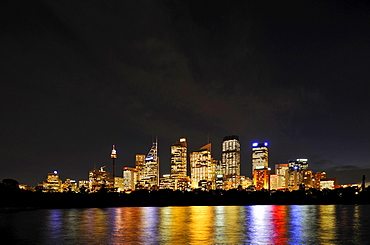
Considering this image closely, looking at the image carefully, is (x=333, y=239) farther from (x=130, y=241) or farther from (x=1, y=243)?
(x=1, y=243)

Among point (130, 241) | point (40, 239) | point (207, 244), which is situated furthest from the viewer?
point (40, 239)

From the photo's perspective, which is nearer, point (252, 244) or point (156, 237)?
point (252, 244)

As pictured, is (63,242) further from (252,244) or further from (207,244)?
(252,244)

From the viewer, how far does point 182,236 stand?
61.1 m

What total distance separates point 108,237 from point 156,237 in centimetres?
786

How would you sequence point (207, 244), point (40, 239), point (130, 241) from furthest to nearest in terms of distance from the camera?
point (40, 239), point (130, 241), point (207, 244)

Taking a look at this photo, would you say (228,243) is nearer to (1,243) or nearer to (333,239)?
(333,239)

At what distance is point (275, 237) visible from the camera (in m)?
60.5

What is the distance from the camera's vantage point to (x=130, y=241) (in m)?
55.6

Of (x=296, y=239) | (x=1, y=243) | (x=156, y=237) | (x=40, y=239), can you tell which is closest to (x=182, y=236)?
(x=156, y=237)

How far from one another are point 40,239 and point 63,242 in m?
5.93

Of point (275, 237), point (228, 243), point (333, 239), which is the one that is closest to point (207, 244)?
point (228, 243)

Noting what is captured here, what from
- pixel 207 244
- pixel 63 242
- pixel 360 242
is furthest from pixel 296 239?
pixel 63 242

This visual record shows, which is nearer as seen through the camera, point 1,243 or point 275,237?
point 1,243
